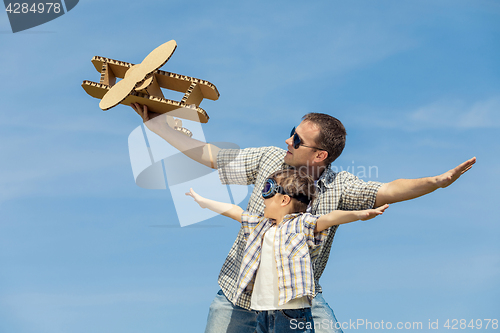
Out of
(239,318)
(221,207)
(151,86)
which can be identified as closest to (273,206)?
(221,207)

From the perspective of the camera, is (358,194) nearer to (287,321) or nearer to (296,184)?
(296,184)

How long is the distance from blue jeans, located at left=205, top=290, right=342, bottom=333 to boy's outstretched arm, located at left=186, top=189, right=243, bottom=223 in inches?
31.0

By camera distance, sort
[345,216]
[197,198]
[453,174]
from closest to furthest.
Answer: [345,216], [453,174], [197,198]

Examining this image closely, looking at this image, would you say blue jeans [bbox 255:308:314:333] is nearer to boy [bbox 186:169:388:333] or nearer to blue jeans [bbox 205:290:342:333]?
boy [bbox 186:169:388:333]

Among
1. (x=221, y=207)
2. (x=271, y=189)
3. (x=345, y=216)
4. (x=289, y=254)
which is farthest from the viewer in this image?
(x=221, y=207)

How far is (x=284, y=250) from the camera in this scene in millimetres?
3895

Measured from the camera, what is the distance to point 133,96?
4.62m

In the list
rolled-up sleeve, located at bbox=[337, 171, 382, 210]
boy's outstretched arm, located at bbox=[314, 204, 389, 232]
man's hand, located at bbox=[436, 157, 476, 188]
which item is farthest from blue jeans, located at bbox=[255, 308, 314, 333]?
man's hand, located at bbox=[436, 157, 476, 188]

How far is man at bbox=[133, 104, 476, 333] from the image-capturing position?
14.0 ft

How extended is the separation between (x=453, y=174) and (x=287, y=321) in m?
1.73

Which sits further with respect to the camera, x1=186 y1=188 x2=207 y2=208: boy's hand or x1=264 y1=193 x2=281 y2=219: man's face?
x1=186 y1=188 x2=207 y2=208: boy's hand

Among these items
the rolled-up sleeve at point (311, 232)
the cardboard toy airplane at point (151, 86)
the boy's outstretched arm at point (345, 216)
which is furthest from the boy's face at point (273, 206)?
the cardboard toy airplane at point (151, 86)

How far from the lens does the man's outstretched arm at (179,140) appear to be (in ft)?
15.8

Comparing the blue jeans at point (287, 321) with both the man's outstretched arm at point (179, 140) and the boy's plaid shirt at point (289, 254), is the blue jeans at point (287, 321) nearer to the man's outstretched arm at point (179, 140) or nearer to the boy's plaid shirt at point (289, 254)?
the boy's plaid shirt at point (289, 254)
